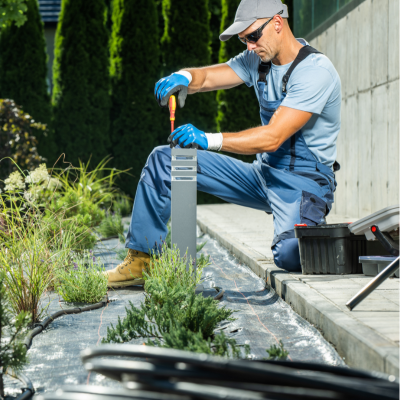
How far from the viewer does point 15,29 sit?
10375 mm

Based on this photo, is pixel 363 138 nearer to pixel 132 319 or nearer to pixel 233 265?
pixel 233 265

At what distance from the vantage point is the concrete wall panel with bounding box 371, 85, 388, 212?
5957mm

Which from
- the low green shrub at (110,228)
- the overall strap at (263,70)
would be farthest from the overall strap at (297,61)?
the low green shrub at (110,228)

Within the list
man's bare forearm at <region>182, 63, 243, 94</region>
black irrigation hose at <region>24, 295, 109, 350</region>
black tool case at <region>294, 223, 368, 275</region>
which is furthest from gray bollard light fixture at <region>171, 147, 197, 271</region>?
man's bare forearm at <region>182, 63, 243, 94</region>

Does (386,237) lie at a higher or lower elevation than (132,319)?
higher

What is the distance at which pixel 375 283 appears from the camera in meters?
2.18

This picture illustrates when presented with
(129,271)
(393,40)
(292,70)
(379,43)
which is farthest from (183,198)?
(379,43)

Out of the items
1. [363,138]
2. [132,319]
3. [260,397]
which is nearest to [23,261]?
[132,319]

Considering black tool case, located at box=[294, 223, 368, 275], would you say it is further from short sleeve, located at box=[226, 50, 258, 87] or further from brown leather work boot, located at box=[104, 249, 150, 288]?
short sleeve, located at box=[226, 50, 258, 87]

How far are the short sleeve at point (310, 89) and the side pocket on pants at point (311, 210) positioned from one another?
54 centimetres

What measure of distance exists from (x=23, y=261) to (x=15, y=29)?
344 inches

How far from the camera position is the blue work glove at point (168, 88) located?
3.50m

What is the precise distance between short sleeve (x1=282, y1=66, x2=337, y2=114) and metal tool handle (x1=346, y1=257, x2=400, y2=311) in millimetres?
1382

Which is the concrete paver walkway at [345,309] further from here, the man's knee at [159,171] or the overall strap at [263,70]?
the overall strap at [263,70]
